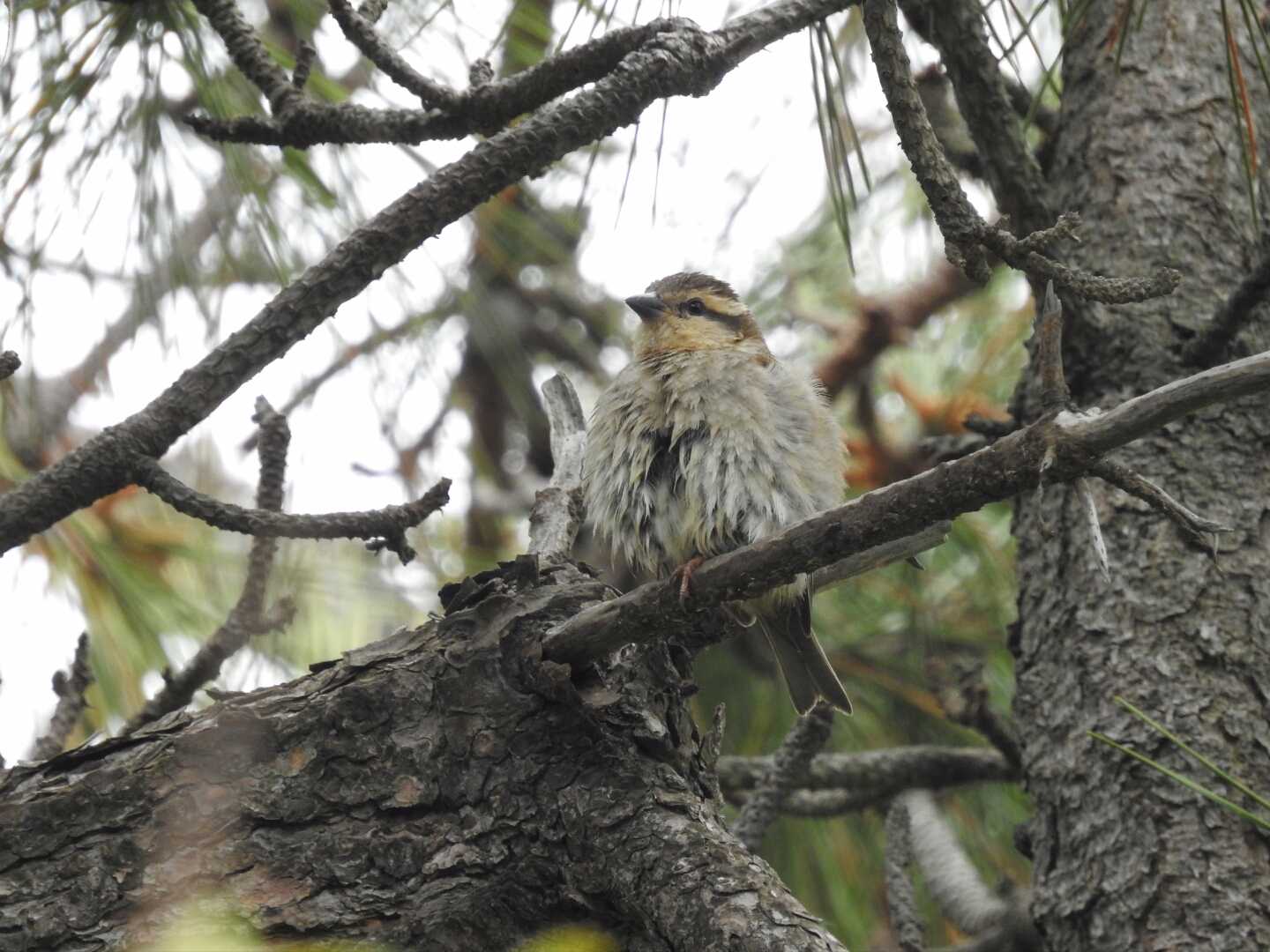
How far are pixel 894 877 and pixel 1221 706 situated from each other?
2.87ft

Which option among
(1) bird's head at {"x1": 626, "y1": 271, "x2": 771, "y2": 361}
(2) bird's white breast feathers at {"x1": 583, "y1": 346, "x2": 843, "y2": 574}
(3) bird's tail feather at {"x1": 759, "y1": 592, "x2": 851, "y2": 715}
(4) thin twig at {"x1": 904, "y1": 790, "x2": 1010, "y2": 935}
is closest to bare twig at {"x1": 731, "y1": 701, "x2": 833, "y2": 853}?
(3) bird's tail feather at {"x1": 759, "y1": 592, "x2": 851, "y2": 715}

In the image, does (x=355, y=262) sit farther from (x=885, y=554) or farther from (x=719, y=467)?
(x=885, y=554)

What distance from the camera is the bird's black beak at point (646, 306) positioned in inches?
156

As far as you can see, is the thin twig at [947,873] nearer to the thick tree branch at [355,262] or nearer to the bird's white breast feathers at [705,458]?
the bird's white breast feathers at [705,458]

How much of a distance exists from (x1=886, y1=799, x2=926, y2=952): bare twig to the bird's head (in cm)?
125

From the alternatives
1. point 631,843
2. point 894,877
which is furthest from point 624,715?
point 894,877

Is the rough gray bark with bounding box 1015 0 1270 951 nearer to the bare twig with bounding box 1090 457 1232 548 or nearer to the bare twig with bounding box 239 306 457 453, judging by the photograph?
the bare twig with bounding box 1090 457 1232 548

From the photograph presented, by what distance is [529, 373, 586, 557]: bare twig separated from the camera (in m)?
3.24

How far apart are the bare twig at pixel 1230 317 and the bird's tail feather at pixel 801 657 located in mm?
1048

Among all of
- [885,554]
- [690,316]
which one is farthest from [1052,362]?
[690,316]

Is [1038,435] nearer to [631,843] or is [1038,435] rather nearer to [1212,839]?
[631,843]

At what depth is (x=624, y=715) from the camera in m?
2.46

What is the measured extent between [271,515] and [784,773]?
1.41m

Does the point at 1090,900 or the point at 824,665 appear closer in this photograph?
the point at 1090,900
